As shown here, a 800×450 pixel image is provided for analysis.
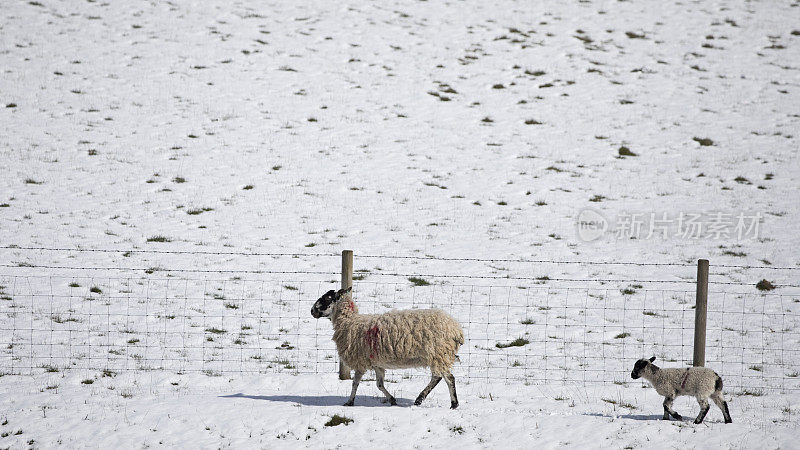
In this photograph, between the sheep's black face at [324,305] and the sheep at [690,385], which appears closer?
the sheep at [690,385]

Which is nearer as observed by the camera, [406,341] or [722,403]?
[722,403]

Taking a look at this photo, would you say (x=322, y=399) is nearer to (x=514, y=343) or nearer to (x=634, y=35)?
(x=514, y=343)

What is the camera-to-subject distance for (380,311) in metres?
11.6

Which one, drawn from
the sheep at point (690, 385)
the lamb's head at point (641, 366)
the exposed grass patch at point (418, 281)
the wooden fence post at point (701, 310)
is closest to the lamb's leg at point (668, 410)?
the sheep at point (690, 385)

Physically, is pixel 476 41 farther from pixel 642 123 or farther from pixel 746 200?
pixel 746 200

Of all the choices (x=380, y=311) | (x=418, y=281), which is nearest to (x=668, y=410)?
(x=380, y=311)

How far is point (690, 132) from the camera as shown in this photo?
20859 millimetres

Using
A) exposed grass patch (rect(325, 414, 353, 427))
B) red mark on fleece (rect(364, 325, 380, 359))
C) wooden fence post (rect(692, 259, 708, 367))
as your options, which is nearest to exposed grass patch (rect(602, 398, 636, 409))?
wooden fence post (rect(692, 259, 708, 367))

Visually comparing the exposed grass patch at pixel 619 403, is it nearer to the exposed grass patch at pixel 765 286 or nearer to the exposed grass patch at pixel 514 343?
the exposed grass patch at pixel 514 343

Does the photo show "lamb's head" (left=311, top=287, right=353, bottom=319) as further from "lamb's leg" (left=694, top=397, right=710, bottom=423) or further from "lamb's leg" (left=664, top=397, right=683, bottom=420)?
"lamb's leg" (left=694, top=397, right=710, bottom=423)

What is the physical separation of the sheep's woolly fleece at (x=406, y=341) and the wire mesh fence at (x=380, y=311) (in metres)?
1.69

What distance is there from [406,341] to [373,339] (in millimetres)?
394

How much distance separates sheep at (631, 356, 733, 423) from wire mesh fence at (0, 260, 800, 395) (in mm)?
1619

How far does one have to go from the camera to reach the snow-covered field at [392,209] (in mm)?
8109
